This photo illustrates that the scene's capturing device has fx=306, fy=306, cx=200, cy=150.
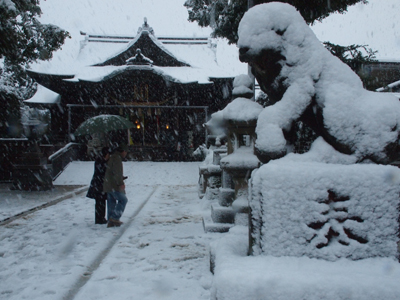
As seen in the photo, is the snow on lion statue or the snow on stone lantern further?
the snow on stone lantern

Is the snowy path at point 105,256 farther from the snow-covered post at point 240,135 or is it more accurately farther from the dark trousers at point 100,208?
the snow-covered post at point 240,135

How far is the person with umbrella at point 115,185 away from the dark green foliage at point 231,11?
5.09 m

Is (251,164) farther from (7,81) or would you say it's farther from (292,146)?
(7,81)

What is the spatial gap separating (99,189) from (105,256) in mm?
1906

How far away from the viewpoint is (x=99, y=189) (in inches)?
222

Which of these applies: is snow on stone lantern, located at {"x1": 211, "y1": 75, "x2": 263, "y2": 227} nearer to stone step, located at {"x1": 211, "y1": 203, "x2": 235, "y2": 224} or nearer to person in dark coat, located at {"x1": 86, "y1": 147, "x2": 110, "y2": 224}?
stone step, located at {"x1": 211, "y1": 203, "x2": 235, "y2": 224}

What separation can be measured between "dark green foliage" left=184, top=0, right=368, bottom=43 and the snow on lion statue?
5.63 metres

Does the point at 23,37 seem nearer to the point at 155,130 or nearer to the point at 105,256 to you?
the point at 105,256

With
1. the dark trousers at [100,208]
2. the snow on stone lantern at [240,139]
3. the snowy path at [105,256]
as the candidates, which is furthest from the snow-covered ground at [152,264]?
the snow on stone lantern at [240,139]

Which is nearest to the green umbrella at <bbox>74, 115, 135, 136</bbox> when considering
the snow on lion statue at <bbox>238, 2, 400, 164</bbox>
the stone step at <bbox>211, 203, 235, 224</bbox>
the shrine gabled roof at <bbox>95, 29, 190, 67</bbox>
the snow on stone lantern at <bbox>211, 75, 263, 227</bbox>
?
the stone step at <bbox>211, 203, 235, 224</bbox>

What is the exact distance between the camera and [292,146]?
2221 millimetres

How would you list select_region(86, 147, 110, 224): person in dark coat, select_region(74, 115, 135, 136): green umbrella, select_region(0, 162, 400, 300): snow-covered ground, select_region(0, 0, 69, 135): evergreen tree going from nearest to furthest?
select_region(0, 162, 400, 300): snow-covered ground < select_region(86, 147, 110, 224): person in dark coat < select_region(0, 0, 69, 135): evergreen tree < select_region(74, 115, 135, 136): green umbrella

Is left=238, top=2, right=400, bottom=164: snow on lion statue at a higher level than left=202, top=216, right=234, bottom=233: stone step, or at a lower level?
higher

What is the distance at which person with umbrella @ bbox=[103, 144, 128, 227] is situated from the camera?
17.6 feet
